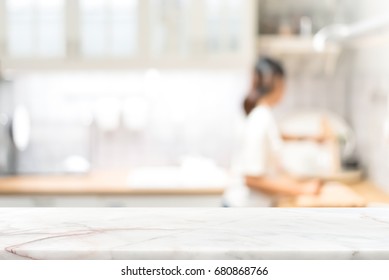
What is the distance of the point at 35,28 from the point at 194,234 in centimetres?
252

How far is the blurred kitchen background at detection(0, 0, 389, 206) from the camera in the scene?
111 inches

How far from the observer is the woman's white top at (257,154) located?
232cm

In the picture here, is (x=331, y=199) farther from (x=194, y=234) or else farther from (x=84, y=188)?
(x=84, y=188)

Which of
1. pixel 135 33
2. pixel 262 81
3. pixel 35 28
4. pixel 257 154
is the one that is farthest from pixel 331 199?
pixel 35 28

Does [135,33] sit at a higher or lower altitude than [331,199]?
higher

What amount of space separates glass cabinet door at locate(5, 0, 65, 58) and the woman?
3.69 feet

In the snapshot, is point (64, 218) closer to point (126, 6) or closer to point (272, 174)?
point (272, 174)

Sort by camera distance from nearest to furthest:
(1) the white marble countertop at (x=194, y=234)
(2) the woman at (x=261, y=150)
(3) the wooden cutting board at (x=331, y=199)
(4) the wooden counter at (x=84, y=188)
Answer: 1. (1) the white marble countertop at (x=194, y=234)
2. (3) the wooden cutting board at (x=331, y=199)
3. (2) the woman at (x=261, y=150)
4. (4) the wooden counter at (x=84, y=188)

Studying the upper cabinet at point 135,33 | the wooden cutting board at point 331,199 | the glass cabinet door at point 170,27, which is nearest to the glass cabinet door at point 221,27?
the upper cabinet at point 135,33

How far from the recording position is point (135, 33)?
3.07 meters

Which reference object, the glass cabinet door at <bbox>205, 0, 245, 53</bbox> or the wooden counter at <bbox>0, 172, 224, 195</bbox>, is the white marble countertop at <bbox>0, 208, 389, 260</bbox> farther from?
the glass cabinet door at <bbox>205, 0, 245, 53</bbox>

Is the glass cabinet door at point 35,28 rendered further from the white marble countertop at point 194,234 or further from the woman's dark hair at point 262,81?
the white marble countertop at point 194,234

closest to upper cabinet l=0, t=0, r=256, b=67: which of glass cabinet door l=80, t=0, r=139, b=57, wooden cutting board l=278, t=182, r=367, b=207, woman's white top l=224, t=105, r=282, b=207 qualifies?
glass cabinet door l=80, t=0, r=139, b=57

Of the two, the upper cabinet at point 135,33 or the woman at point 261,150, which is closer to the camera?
the woman at point 261,150
